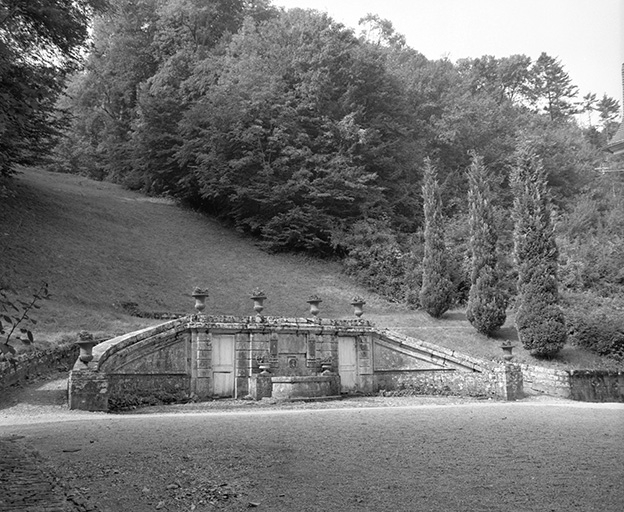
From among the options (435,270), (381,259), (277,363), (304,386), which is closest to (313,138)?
(381,259)

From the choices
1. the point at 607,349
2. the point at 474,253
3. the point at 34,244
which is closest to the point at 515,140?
the point at 474,253

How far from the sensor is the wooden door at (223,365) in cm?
1789

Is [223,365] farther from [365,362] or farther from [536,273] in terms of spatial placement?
[536,273]

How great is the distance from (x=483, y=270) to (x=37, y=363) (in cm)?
1665

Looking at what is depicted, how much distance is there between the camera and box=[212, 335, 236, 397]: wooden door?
17.9 metres

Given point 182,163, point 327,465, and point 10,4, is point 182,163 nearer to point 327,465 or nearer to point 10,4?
point 10,4

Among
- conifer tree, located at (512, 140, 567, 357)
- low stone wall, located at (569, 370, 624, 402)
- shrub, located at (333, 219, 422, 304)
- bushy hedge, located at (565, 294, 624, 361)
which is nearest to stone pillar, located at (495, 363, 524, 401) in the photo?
low stone wall, located at (569, 370, 624, 402)

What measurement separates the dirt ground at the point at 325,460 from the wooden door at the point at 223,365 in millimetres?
5411

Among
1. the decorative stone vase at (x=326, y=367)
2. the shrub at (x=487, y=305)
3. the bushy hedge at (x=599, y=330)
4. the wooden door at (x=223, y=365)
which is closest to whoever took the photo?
the wooden door at (x=223, y=365)

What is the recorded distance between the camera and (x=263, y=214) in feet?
120

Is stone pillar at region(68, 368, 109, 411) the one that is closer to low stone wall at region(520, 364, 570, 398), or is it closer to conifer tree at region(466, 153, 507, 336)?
low stone wall at region(520, 364, 570, 398)

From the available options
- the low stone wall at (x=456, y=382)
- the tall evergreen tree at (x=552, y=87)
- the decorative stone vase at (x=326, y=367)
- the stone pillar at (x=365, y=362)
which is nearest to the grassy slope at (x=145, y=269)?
the low stone wall at (x=456, y=382)

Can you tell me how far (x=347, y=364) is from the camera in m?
20.5

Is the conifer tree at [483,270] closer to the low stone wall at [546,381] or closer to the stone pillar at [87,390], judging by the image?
the low stone wall at [546,381]
